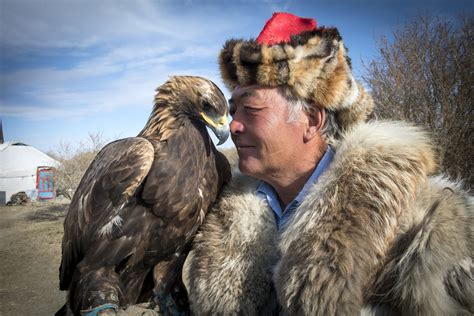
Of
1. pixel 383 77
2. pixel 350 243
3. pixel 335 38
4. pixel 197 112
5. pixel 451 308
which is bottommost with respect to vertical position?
pixel 451 308

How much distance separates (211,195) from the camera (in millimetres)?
2414

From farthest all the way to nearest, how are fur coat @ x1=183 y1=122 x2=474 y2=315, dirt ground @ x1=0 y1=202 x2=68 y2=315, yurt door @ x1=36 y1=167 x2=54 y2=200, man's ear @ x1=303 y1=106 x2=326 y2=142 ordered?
yurt door @ x1=36 y1=167 x2=54 y2=200, dirt ground @ x1=0 y1=202 x2=68 y2=315, man's ear @ x1=303 y1=106 x2=326 y2=142, fur coat @ x1=183 y1=122 x2=474 y2=315

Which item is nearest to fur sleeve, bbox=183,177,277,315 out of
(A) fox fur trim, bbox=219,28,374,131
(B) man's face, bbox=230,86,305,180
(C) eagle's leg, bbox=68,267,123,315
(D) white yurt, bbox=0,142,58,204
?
(B) man's face, bbox=230,86,305,180

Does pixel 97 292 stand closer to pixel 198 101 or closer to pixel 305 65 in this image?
pixel 198 101

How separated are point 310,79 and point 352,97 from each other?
30cm

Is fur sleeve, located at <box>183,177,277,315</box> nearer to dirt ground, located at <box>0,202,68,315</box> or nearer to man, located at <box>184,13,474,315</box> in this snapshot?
man, located at <box>184,13,474,315</box>

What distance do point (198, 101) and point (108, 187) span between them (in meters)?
0.94

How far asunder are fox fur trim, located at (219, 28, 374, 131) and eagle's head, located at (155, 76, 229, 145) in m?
0.44

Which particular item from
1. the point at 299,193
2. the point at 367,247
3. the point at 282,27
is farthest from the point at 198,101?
the point at 367,247

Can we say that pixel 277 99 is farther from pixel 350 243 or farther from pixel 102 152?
pixel 102 152

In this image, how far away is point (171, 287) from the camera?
2.58 meters

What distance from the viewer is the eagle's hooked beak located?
2.60 meters

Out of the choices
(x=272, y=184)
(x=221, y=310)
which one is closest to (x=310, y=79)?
(x=272, y=184)

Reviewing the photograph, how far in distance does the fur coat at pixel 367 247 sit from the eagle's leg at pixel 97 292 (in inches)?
24.9
